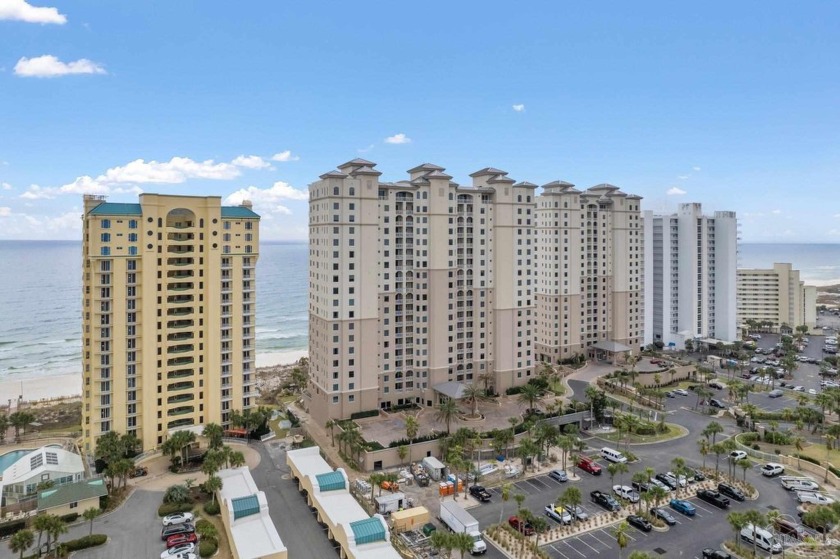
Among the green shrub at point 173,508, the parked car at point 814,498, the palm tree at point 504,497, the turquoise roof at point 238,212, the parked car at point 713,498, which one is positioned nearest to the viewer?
the palm tree at point 504,497

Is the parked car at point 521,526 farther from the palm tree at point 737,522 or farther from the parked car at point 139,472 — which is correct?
the parked car at point 139,472

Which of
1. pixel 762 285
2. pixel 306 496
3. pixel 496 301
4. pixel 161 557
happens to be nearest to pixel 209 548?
pixel 161 557

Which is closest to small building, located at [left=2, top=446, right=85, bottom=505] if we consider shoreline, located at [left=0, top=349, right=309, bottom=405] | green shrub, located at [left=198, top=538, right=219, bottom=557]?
green shrub, located at [left=198, top=538, right=219, bottom=557]

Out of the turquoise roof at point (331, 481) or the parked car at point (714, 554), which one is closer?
the parked car at point (714, 554)

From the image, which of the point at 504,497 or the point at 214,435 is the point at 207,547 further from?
the point at 504,497

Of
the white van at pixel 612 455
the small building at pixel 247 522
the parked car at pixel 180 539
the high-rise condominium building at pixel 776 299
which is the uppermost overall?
the high-rise condominium building at pixel 776 299

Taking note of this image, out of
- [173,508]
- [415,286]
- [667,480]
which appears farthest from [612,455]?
[173,508]

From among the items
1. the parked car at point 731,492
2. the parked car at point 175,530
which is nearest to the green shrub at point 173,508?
the parked car at point 175,530
